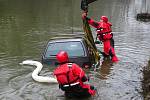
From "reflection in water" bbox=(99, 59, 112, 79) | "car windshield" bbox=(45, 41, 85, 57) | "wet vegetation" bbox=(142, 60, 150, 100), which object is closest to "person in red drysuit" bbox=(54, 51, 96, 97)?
"wet vegetation" bbox=(142, 60, 150, 100)

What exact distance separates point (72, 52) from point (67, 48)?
0.29 metres

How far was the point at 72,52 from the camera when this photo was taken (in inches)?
523

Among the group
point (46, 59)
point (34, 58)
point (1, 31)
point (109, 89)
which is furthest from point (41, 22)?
point (109, 89)

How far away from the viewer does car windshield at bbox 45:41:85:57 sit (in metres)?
13.2

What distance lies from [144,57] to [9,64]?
622 cm

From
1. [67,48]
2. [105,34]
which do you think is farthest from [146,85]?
[105,34]

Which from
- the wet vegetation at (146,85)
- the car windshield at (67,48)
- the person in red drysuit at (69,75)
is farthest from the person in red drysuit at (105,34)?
the person in red drysuit at (69,75)

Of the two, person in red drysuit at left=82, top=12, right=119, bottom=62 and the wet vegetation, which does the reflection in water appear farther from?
the wet vegetation

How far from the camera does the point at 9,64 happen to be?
1534cm

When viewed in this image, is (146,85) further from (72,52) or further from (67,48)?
(67,48)

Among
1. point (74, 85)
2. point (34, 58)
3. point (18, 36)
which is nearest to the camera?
point (74, 85)

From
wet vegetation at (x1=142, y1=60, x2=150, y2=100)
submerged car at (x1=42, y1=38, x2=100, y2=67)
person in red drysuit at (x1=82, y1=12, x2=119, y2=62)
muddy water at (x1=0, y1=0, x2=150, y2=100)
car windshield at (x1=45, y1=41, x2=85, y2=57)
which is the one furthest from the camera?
person in red drysuit at (x1=82, y1=12, x2=119, y2=62)

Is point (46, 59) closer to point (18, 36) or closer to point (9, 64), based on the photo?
point (9, 64)

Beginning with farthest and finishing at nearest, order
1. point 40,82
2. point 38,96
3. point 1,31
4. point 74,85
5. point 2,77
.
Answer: point 1,31
point 2,77
point 40,82
point 38,96
point 74,85
